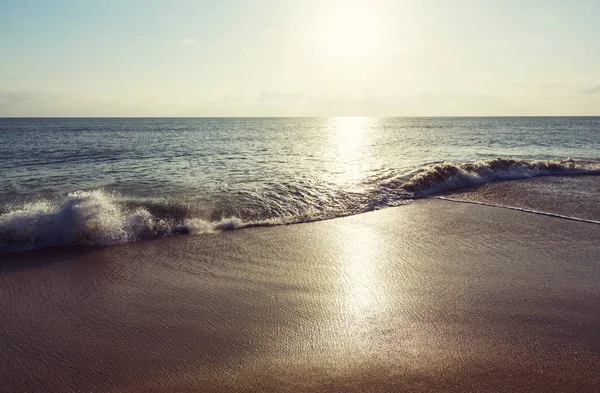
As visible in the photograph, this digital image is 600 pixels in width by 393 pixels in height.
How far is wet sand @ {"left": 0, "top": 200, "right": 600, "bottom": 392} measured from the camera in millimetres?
3465

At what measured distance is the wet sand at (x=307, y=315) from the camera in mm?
3465

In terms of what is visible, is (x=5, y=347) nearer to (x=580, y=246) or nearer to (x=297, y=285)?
(x=297, y=285)

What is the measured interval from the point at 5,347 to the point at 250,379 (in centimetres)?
270

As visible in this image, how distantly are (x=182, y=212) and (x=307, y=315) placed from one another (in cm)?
563

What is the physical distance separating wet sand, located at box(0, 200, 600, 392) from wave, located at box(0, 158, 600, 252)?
530mm

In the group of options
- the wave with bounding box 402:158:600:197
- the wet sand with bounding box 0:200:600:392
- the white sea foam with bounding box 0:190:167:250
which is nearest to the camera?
the wet sand with bounding box 0:200:600:392

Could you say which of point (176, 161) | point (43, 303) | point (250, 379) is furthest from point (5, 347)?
point (176, 161)

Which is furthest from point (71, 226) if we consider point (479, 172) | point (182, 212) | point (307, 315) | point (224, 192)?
point (479, 172)

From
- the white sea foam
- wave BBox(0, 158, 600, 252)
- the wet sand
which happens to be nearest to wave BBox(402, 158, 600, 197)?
wave BBox(0, 158, 600, 252)

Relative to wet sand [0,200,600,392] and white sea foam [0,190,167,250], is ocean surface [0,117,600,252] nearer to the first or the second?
white sea foam [0,190,167,250]

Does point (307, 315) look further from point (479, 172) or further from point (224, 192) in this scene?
point (479, 172)

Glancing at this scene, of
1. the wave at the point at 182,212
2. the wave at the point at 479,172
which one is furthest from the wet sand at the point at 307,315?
the wave at the point at 479,172

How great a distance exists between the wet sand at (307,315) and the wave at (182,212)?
1.74 ft

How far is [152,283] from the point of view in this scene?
551 cm
